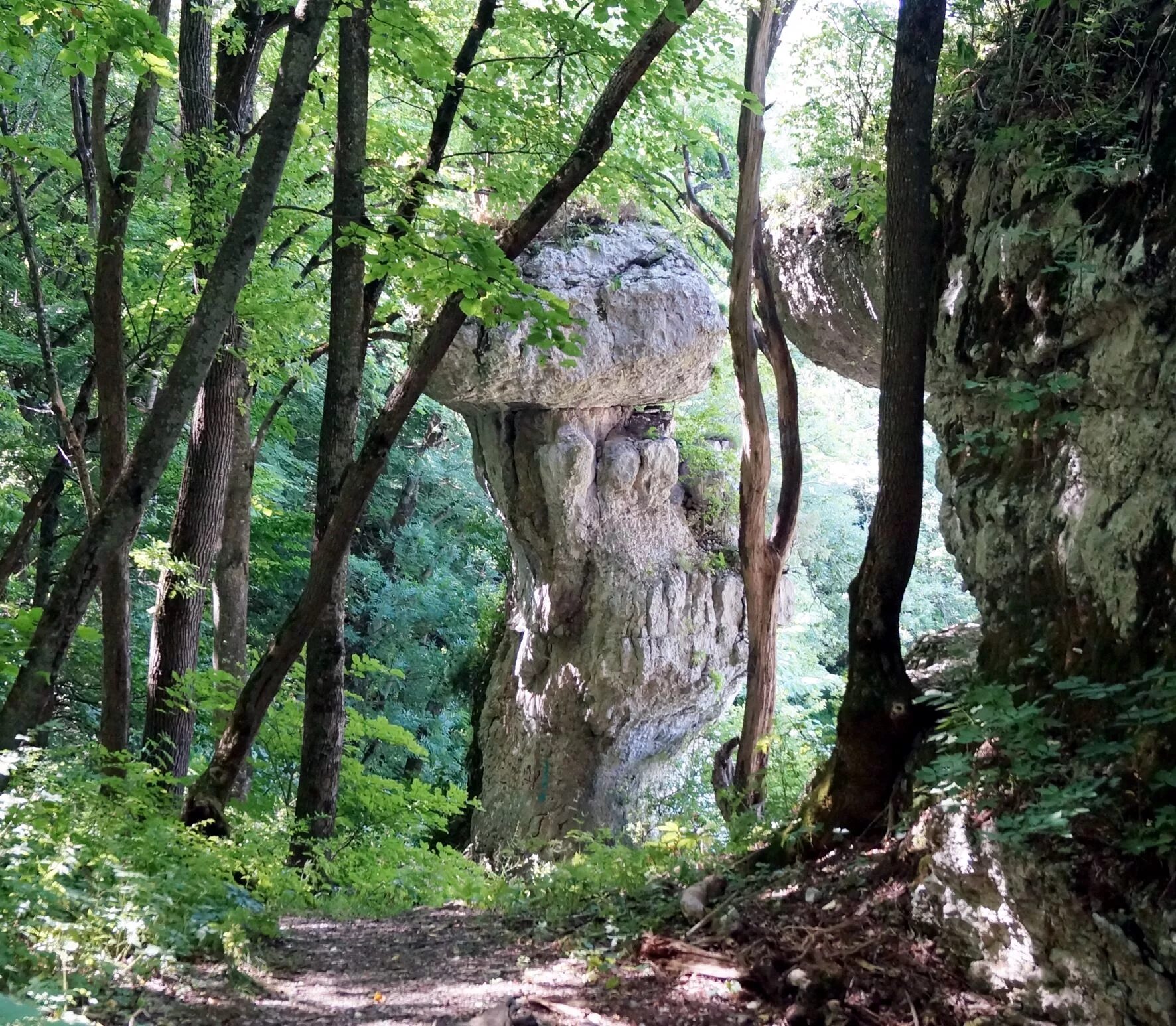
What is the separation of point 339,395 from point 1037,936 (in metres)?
4.85

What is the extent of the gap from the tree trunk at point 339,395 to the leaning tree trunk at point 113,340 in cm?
116

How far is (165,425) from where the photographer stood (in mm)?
4332

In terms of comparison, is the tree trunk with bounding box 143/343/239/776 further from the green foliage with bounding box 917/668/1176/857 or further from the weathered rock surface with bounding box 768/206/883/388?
the green foliage with bounding box 917/668/1176/857

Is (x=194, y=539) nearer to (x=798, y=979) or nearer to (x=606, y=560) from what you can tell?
(x=606, y=560)

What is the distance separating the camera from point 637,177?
8664 mm

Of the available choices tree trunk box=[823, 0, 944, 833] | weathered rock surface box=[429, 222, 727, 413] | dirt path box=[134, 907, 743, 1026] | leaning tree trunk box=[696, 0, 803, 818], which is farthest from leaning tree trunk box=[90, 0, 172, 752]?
weathered rock surface box=[429, 222, 727, 413]

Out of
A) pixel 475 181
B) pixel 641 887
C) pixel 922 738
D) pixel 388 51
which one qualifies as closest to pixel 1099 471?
pixel 922 738

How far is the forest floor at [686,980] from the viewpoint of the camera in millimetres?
3217

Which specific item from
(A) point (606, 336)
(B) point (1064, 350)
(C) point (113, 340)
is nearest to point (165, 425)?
(C) point (113, 340)

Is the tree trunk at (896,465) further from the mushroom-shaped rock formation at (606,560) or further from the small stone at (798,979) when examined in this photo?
the mushroom-shaped rock formation at (606,560)

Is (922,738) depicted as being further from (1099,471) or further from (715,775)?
(715,775)

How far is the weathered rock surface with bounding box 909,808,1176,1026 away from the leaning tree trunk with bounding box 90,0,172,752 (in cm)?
454

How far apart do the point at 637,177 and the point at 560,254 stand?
9.81 ft

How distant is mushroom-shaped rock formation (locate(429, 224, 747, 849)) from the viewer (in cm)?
1167
